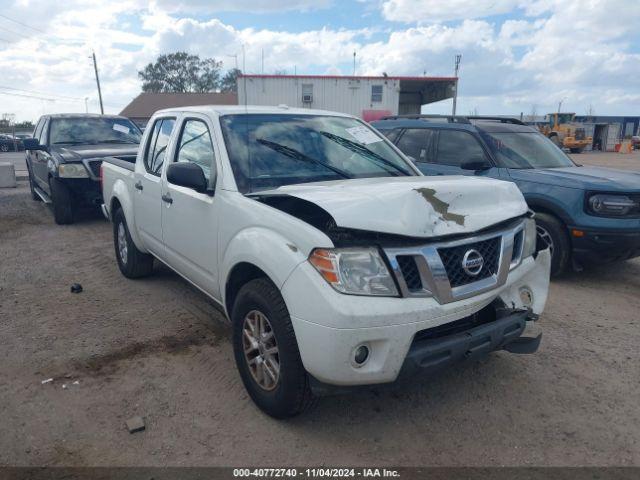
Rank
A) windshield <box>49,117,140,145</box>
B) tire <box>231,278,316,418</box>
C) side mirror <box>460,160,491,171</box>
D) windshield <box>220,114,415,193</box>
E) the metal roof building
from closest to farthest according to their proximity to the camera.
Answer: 1. tire <box>231,278,316,418</box>
2. windshield <box>220,114,415,193</box>
3. side mirror <box>460,160,491,171</box>
4. windshield <box>49,117,140,145</box>
5. the metal roof building

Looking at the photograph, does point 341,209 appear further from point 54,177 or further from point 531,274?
point 54,177

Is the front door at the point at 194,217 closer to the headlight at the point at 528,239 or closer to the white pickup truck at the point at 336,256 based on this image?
the white pickup truck at the point at 336,256

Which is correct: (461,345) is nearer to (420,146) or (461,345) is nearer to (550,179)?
(550,179)

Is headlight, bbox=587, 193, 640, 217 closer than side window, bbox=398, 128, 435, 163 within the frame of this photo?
Yes

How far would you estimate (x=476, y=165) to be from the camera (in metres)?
6.14

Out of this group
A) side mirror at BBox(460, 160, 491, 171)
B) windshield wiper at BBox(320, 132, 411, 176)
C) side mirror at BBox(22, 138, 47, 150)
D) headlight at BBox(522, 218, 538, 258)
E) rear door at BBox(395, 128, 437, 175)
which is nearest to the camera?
headlight at BBox(522, 218, 538, 258)

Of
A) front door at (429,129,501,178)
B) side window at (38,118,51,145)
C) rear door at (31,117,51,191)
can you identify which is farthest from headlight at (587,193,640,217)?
side window at (38,118,51,145)

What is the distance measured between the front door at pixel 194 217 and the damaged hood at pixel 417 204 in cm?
63

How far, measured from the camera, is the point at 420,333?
262 centimetres

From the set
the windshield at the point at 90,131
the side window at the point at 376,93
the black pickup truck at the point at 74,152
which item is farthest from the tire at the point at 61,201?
the side window at the point at 376,93

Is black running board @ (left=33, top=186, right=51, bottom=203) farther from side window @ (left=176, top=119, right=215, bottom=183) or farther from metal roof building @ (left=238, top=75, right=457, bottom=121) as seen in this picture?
metal roof building @ (left=238, top=75, right=457, bottom=121)

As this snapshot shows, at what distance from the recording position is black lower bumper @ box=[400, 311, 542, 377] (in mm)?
2514

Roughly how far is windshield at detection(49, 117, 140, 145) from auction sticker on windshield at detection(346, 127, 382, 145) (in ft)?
20.7

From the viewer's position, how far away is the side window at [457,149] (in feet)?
21.1
